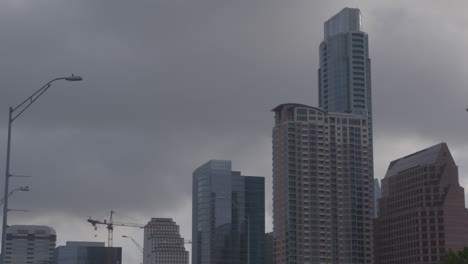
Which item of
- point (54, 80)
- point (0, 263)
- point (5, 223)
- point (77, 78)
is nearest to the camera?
point (77, 78)

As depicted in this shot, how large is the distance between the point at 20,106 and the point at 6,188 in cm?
644

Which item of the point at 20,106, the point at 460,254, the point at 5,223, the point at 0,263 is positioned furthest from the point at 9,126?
the point at 460,254

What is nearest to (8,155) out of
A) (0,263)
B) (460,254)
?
(0,263)

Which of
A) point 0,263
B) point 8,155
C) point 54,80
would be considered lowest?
point 0,263

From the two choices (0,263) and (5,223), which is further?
(0,263)

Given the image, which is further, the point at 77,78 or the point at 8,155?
the point at 8,155

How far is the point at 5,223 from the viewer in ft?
263

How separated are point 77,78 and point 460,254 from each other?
45.1 m

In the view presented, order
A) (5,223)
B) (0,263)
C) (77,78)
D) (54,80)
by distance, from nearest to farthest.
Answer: (77,78), (54,80), (5,223), (0,263)

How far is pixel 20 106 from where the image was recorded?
7644 cm

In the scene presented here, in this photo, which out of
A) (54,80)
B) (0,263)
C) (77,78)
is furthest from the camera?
(0,263)

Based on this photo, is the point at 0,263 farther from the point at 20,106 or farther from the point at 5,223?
the point at 20,106

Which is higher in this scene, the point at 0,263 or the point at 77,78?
the point at 77,78

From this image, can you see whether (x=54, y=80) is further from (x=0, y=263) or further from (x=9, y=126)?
(x=0, y=263)
